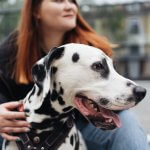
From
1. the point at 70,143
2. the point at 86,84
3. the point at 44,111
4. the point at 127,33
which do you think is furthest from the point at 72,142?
the point at 127,33

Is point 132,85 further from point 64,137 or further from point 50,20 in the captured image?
point 50,20

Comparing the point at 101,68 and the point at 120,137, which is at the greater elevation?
the point at 101,68

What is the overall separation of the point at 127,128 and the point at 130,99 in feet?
1.94

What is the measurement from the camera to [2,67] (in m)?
2.78

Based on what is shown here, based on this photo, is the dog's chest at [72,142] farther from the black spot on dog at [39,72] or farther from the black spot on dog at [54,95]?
the black spot on dog at [39,72]

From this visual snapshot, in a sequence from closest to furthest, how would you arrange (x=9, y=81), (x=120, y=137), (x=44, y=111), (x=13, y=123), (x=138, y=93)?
(x=138, y=93)
(x=44, y=111)
(x=13, y=123)
(x=120, y=137)
(x=9, y=81)

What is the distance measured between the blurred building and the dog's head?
4.50 metres

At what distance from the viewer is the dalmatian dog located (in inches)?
82.6

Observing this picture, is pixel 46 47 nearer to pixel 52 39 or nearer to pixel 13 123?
pixel 52 39

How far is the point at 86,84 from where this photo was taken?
2135 millimetres

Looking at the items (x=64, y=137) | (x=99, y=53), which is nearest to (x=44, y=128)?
(x=64, y=137)

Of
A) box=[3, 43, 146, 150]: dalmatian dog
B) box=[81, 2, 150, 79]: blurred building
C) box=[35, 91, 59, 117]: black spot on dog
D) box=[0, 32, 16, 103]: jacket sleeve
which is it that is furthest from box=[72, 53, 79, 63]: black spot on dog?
box=[81, 2, 150, 79]: blurred building

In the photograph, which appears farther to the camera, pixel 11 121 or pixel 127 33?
pixel 127 33

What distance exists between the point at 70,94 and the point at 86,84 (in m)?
0.10
